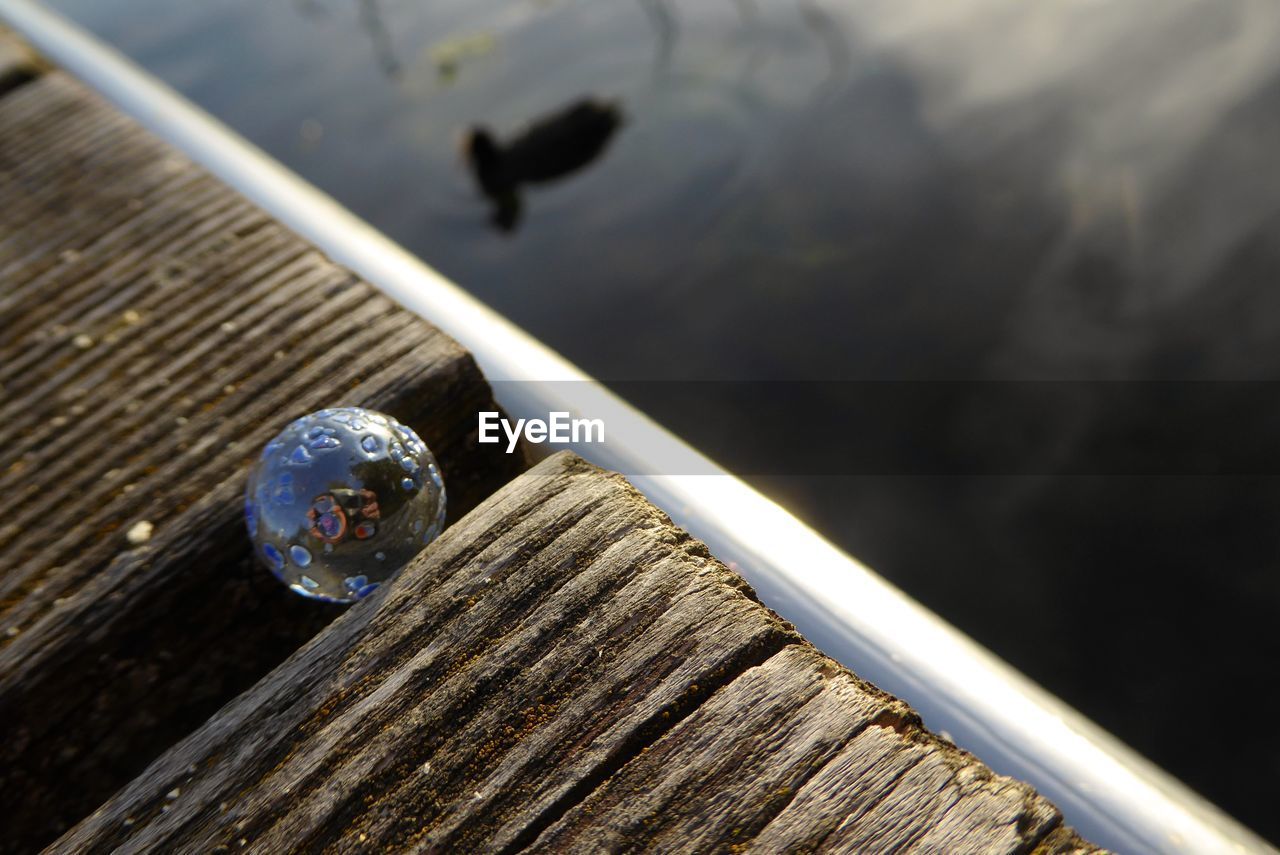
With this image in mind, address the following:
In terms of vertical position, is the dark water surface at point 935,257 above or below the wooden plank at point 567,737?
below

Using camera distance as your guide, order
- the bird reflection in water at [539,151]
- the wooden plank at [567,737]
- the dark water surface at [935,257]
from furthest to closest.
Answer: the bird reflection in water at [539,151]
the dark water surface at [935,257]
the wooden plank at [567,737]

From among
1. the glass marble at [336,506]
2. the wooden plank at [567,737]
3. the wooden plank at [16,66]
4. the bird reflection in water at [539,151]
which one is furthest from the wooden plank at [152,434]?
the bird reflection in water at [539,151]

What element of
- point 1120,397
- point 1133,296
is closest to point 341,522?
point 1120,397

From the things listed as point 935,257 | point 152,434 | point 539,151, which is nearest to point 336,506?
point 152,434

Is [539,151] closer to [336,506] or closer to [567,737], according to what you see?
[336,506]

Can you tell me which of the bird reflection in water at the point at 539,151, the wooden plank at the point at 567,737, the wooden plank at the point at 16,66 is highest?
the wooden plank at the point at 16,66

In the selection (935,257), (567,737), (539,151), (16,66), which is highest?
(16,66)

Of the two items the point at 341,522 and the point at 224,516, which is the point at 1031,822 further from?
the point at 224,516

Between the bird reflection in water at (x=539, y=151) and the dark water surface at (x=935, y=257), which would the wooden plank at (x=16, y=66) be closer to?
the dark water surface at (x=935, y=257)

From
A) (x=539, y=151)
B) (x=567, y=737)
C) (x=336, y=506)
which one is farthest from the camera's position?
(x=539, y=151)
